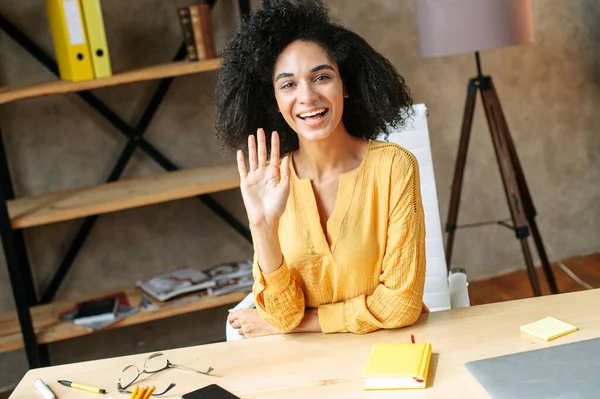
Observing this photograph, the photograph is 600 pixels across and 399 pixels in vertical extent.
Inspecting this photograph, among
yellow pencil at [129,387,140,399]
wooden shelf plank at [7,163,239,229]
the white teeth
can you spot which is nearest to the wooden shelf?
wooden shelf plank at [7,163,239,229]

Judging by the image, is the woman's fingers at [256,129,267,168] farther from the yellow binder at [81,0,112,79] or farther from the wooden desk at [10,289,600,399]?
the yellow binder at [81,0,112,79]

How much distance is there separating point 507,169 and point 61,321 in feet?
5.76

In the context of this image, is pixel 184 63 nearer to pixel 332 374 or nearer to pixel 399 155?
pixel 399 155

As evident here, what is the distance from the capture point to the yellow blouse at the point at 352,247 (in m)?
1.61

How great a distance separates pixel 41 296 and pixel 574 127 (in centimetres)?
246

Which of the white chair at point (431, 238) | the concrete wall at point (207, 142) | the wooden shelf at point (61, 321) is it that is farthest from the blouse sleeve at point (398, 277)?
the concrete wall at point (207, 142)

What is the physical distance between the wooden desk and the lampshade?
55.2 inches

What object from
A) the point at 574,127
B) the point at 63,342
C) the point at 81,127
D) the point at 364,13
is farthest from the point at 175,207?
the point at 574,127

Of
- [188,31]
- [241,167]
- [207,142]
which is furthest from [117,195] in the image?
[241,167]

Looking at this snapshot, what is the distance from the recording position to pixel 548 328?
1.40 m

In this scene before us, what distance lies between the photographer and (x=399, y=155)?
5.57 feet

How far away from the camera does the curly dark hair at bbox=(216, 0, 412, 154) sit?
5.56 feet

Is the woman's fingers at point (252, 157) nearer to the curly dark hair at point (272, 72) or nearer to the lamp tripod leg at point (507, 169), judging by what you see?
the curly dark hair at point (272, 72)

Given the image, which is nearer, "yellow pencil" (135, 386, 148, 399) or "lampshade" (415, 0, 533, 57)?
"yellow pencil" (135, 386, 148, 399)
